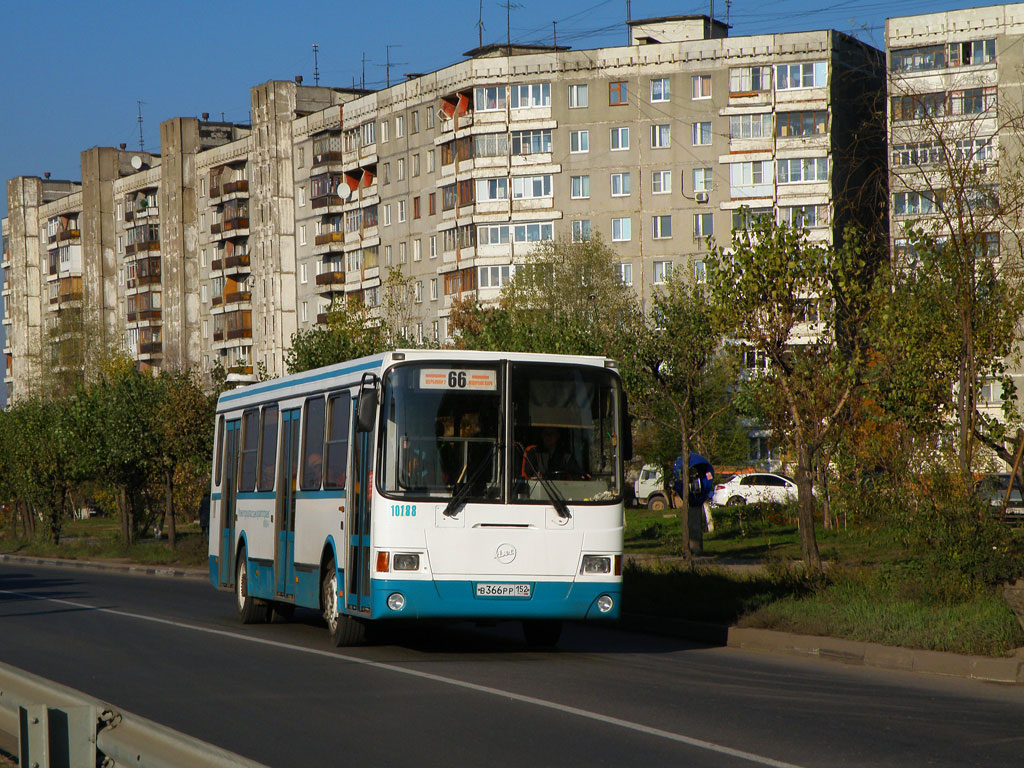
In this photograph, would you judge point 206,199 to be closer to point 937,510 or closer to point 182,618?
point 182,618

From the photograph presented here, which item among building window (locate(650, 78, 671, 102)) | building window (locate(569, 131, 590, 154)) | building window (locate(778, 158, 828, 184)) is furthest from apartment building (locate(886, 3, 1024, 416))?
building window (locate(569, 131, 590, 154))

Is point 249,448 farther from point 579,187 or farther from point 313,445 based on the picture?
point 579,187

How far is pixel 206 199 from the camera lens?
10962cm

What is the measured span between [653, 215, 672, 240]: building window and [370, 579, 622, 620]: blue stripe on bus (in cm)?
6924

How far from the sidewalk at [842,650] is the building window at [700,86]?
220 feet

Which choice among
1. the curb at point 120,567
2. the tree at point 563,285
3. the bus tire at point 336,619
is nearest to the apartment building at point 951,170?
the bus tire at point 336,619

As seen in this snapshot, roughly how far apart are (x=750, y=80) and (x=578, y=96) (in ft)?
32.7

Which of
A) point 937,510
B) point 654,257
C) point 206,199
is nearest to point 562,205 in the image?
point 654,257

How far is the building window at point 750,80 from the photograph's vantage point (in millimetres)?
80000

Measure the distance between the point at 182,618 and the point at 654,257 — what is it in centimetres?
6450

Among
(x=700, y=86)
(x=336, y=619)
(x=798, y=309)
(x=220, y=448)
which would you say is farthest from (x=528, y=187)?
(x=336, y=619)

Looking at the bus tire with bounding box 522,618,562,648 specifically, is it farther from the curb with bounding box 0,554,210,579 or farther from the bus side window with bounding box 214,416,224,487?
the curb with bounding box 0,554,210,579

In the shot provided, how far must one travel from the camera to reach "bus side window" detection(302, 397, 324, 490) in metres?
16.4

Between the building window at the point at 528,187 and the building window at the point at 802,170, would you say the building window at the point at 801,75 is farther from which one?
the building window at the point at 528,187
